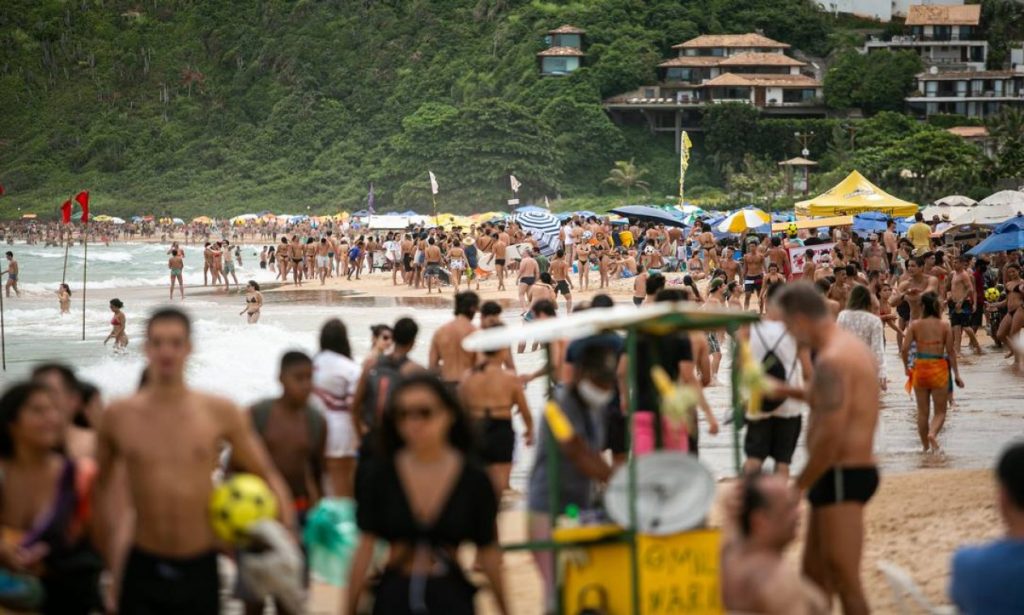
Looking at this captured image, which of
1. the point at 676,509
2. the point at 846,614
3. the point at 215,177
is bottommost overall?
the point at 846,614

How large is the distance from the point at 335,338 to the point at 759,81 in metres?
74.2

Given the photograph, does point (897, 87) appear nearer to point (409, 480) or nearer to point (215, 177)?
point (215, 177)

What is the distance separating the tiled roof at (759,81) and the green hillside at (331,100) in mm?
4454

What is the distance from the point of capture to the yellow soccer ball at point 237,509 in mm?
4398

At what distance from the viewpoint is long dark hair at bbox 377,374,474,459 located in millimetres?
4496

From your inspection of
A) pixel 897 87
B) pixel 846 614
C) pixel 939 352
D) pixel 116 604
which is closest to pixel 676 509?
pixel 846 614

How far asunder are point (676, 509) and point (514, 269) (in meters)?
31.3

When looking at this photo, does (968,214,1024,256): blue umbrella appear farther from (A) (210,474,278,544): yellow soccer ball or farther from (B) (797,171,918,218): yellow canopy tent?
(A) (210,474,278,544): yellow soccer ball

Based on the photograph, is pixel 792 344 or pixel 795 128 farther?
pixel 795 128

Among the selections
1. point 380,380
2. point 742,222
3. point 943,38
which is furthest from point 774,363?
point 943,38

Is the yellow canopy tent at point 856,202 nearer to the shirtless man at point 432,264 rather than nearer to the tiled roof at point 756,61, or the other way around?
the shirtless man at point 432,264

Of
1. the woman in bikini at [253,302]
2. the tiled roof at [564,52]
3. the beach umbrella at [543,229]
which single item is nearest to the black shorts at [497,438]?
the woman in bikini at [253,302]

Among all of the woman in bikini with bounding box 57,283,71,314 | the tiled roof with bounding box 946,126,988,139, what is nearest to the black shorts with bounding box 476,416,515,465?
the woman in bikini with bounding box 57,283,71,314

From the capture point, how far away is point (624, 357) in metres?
8.20
